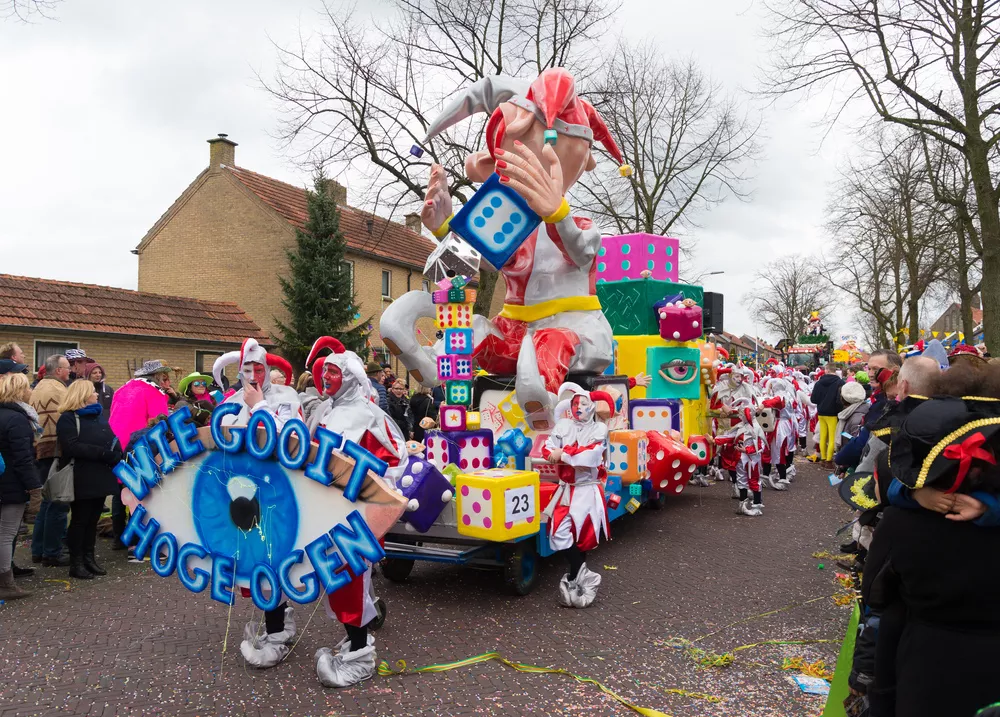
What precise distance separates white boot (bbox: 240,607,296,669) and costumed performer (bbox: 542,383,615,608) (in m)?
1.97

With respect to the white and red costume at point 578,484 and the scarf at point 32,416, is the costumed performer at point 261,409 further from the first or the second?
the white and red costume at point 578,484

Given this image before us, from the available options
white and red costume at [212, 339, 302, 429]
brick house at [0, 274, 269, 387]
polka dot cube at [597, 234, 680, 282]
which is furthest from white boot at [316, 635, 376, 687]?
brick house at [0, 274, 269, 387]

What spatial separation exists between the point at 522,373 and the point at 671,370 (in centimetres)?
364

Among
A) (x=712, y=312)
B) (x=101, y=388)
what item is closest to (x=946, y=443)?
(x=101, y=388)

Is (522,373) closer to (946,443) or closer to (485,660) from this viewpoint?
(485,660)

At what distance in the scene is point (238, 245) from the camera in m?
23.7

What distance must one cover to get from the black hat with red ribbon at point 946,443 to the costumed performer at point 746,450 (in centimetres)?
668

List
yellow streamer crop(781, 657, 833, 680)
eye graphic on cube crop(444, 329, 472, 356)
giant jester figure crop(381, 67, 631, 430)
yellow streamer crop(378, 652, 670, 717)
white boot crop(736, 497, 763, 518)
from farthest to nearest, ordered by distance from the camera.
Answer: white boot crop(736, 497, 763, 518) → giant jester figure crop(381, 67, 631, 430) → eye graphic on cube crop(444, 329, 472, 356) → yellow streamer crop(781, 657, 833, 680) → yellow streamer crop(378, 652, 670, 717)

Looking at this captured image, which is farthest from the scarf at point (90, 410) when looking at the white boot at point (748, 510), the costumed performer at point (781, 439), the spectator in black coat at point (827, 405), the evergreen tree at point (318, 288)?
the evergreen tree at point (318, 288)

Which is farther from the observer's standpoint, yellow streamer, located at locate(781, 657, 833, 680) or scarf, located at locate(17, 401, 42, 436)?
scarf, located at locate(17, 401, 42, 436)

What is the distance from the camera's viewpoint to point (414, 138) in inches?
681

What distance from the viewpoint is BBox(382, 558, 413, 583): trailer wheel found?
6.07 m

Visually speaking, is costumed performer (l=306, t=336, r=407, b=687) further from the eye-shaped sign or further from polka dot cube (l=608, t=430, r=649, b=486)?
the eye-shaped sign

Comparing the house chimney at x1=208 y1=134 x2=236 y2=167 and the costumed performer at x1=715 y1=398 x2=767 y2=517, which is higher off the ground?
the house chimney at x1=208 y1=134 x2=236 y2=167
